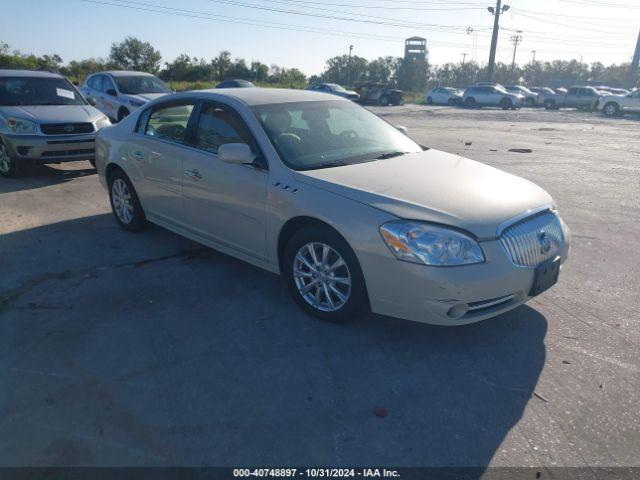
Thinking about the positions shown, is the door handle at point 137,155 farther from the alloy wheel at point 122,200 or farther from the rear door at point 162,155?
the alloy wheel at point 122,200

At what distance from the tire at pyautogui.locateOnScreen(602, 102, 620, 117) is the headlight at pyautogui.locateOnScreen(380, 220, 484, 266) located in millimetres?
34030

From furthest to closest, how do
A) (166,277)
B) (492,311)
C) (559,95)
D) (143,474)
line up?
1. (559,95)
2. (166,277)
3. (492,311)
4. (143,474)

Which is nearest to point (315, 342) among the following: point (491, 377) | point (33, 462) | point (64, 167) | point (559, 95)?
point (491, 377)

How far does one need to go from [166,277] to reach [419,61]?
3109 inches

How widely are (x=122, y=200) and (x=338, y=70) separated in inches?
3535

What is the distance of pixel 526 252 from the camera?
11.5 feet

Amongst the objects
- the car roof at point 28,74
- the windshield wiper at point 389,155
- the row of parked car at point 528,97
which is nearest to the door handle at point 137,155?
the windshield wiper at point 389,155

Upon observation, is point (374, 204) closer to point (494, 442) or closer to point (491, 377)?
point (491, 377)

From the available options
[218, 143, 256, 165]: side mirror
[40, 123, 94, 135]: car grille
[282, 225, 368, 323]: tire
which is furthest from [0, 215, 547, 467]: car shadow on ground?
[40, 123, 94, 135]: car grille

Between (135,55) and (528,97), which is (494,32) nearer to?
(528,97)

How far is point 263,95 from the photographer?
4.84 metres

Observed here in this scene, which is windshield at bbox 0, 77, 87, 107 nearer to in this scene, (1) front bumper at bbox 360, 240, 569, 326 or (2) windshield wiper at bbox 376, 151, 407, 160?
(2) windshield wiper at bbox 376, 151, 407, 160

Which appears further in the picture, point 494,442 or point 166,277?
point 166,277

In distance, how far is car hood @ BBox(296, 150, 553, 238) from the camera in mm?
3391
